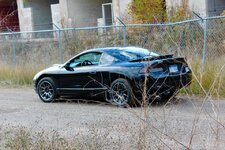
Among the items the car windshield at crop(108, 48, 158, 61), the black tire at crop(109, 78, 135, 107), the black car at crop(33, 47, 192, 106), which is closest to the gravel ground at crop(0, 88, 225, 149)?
the black tire at crop(109, 78, 135, 107)

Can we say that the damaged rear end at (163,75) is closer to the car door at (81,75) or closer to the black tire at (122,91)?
the black tire at (122,91)

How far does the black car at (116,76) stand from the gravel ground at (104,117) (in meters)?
0.33

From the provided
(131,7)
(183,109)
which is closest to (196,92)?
(183,109)

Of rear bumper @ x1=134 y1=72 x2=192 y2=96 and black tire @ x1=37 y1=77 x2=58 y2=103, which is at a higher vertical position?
rear bumper @ x1=134 y1=72 x2=192 y2=96

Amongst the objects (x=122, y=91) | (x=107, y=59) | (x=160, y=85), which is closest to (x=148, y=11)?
(x=107, y=59)

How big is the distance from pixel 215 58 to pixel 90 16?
20881mm

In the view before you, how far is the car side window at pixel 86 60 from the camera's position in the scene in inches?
448

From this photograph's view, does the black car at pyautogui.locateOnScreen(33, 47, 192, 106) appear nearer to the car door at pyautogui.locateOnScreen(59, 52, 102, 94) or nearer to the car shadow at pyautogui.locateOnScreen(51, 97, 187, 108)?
the car door at pyautogui.locateOnScreen(59, 52, 102, 94)

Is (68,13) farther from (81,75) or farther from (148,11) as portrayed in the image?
(81,75)

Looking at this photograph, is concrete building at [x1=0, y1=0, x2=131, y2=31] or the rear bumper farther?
concrete building at [x1=0, y1=0, x2=131, y2=31]

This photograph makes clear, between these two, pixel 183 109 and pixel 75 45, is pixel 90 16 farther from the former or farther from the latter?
Answer: pixel 183 109

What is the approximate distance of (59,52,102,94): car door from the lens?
1122 cm

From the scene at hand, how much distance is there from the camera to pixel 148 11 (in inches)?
902


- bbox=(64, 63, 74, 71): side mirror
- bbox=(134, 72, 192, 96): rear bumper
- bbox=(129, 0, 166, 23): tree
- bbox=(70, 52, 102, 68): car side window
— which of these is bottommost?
bbox=(134, 72, 192, 96): rear bumper
